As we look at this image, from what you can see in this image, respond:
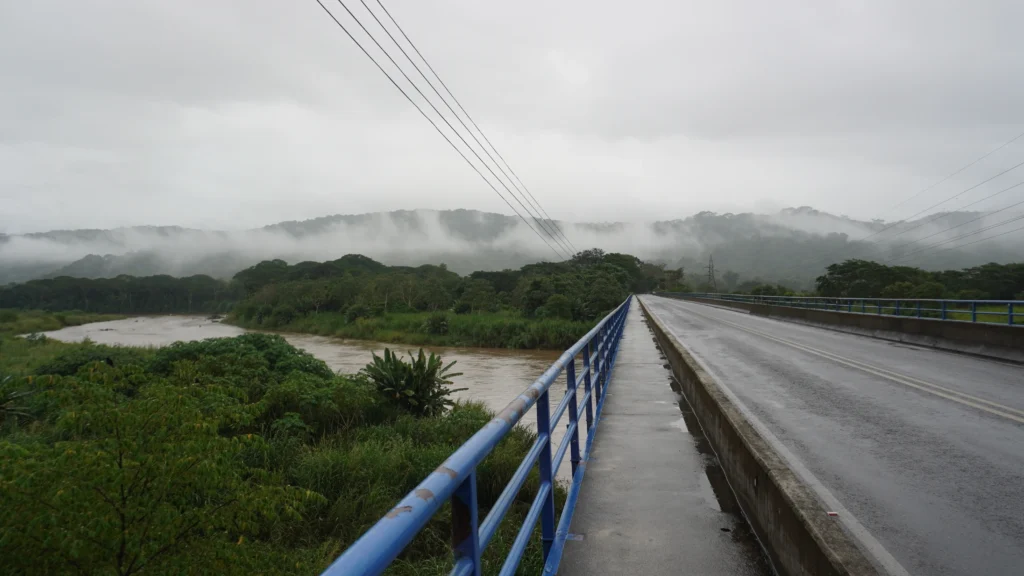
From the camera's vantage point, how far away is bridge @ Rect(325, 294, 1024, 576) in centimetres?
264

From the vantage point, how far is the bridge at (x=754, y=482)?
264 centimetres

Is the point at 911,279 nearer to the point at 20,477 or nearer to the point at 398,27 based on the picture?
the point at 398,27

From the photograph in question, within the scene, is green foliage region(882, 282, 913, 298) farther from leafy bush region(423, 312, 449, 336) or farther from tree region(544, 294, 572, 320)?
leafy bush region(423, 312, 449, 336)

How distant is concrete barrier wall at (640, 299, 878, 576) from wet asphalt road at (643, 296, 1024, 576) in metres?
0.53

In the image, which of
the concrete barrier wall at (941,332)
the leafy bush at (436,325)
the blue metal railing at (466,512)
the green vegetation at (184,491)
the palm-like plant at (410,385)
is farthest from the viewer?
A: the leafy bush at (436,325)

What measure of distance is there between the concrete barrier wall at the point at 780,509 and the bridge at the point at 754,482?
0.05 feet

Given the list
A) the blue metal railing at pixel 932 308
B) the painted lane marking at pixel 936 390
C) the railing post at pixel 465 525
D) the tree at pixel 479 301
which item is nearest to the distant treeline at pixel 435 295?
the tree at pixel 479 301

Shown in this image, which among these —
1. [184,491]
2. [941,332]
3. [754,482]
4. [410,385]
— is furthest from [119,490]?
[941,332]

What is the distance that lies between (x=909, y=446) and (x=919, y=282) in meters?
64.3

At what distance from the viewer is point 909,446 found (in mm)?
6008

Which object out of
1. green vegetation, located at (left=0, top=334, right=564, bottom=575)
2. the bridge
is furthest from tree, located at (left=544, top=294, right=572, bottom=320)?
green vegetation, located at (left=0, top=334, right=564, bottom=575)

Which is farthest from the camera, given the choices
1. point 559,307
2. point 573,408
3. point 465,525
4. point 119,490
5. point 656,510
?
point 559,307

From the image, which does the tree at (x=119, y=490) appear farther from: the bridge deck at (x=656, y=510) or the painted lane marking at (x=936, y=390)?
the painted lane marking at (x=936, y=390)

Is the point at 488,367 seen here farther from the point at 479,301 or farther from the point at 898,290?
the point at 898,290
